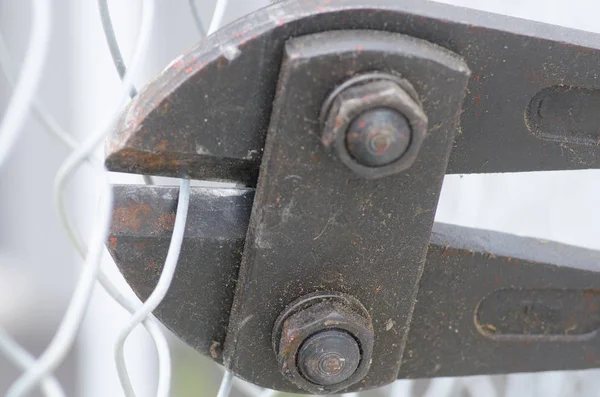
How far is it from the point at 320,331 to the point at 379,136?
0.16 m

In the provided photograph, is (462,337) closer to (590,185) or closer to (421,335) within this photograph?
(421,335)

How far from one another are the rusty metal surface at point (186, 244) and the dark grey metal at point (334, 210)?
2cm

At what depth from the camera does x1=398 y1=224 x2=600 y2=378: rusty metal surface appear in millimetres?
586

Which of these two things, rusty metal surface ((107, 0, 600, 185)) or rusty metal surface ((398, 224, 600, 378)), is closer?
rusty metal surface ((107, 0, 600, 185))

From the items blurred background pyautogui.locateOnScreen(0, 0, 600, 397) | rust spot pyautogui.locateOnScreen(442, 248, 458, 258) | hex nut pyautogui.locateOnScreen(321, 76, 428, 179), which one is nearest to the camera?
Result: hex nut pyautogui.locateOnScreen(321, 76, 428, 179)

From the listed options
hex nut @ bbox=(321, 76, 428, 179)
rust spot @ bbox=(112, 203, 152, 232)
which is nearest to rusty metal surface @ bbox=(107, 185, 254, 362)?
rust spot @ bbox=(112, 203, 152, 232)

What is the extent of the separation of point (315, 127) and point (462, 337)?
27 cm

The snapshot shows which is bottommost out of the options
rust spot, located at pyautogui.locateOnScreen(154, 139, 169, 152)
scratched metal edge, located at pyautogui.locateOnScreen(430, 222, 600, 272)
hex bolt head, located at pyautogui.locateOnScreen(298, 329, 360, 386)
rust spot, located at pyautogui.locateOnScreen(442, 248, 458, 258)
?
hex bolt head, located at pyautogui.locateOnScreen(298, 329, 360, 386)

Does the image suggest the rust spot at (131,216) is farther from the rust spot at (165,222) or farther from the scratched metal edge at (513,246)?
the scratched metal edge at (513,246)

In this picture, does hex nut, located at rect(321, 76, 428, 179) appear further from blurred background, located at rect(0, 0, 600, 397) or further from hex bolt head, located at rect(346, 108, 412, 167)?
blurred background, located at rect(0, 0, 600, 397)

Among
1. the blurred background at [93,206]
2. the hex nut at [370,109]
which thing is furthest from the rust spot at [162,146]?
the blurred background at [93,206]

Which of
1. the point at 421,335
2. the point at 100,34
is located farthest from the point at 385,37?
the point at 100,34

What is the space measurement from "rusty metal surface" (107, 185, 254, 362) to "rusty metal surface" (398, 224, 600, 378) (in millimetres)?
167

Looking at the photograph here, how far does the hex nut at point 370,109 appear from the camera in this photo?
0.43 metres
